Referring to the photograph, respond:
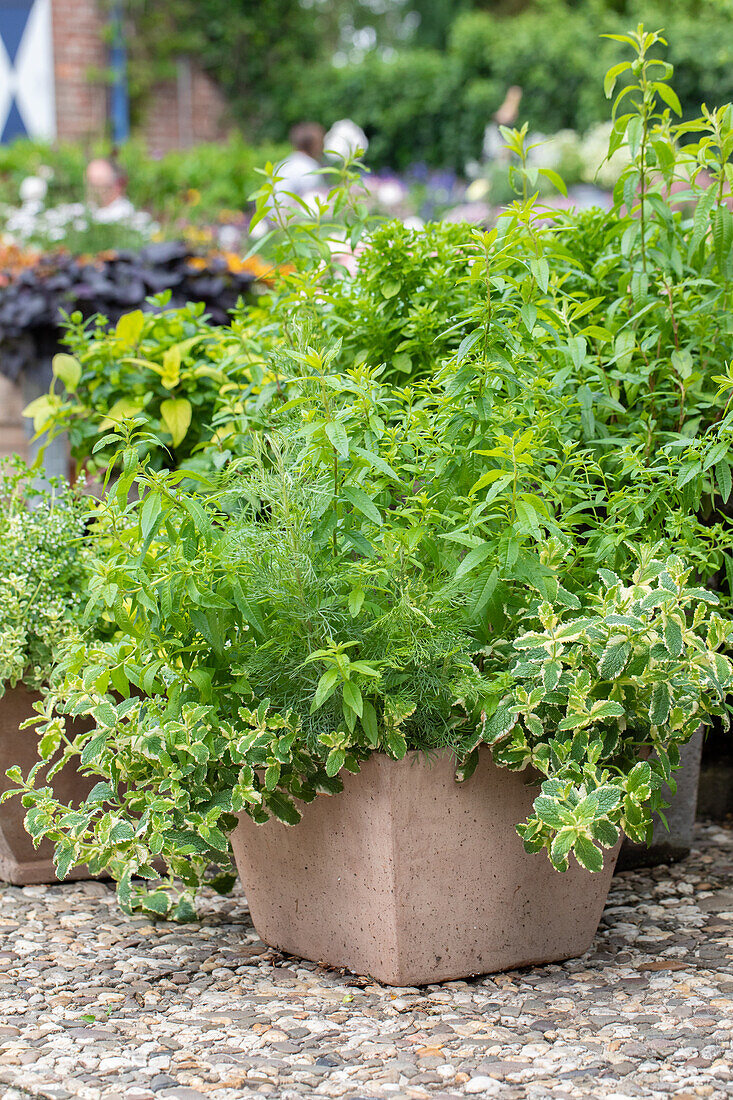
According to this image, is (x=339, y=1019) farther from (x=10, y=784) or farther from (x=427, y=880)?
(x=10, y=784)

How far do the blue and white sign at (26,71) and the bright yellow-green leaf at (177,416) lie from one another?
10253 millimetres

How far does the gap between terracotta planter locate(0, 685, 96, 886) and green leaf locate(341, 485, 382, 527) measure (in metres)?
A: 0.96

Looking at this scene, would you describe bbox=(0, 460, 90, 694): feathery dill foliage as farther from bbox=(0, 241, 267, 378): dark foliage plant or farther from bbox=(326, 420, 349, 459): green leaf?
bbox=(0, 241, 267, 378): dark foliage plant

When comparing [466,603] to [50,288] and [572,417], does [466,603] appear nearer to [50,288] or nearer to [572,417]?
[572,417]

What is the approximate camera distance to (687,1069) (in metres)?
1.45

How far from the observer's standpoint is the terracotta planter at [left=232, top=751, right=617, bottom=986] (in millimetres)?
1722

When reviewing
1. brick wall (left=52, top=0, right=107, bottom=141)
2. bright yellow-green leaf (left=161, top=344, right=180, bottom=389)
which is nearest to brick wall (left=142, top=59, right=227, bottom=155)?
brick wall (left=52, top=0, right=107, bottom=141)

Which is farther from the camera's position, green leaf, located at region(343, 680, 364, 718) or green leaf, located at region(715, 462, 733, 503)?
green leaf, located at region(715, 462, 733, 503)

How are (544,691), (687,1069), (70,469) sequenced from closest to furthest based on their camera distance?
(687,1069) → (544,691) → (70,469)

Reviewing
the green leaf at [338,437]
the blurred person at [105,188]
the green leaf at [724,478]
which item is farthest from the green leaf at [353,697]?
the blurred person at [105,188]

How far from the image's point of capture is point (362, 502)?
159 centimetres

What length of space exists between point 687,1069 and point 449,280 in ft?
4.72

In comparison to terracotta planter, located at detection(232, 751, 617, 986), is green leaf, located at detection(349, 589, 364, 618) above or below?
above

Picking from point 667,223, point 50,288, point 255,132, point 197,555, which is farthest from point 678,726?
point 255,132
